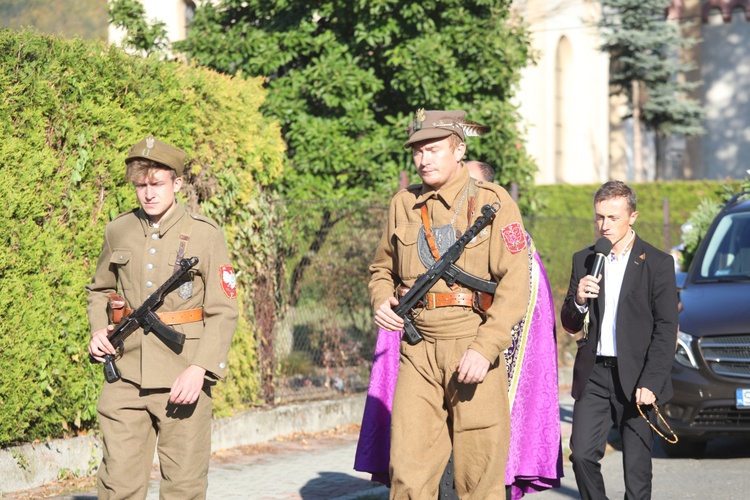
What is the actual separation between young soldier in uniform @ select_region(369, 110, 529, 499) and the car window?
5.30 meters

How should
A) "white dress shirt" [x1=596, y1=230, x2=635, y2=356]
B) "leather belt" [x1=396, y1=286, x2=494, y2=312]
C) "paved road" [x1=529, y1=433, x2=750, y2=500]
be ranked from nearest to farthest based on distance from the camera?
"leather belt" [x1=396, y1=286, x2=494, y2=312]
"white dress shirt" [x1=596, y1=230, x2=635, y2=356]
"paved road" [x1=529, y1=433, x2=750, y2=500]

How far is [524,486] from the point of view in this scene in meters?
6.24

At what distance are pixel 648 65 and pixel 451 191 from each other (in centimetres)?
4024

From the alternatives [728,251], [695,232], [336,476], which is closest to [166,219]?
[336,476]

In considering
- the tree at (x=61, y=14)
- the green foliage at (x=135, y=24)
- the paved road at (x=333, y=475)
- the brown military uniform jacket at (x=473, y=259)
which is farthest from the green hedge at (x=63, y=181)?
the green foliage at (x=135, y=24)

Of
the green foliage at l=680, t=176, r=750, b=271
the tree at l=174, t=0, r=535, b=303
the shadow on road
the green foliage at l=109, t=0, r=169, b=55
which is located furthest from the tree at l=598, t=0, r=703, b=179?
the shadow on road

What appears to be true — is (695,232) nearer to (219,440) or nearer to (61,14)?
(219,440)

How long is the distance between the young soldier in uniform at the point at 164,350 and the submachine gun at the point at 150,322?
0.04 m

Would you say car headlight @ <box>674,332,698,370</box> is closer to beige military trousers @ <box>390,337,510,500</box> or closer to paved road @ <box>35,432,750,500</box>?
paved road @ <box>35,432,750,500</box>

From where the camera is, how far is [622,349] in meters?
6.00

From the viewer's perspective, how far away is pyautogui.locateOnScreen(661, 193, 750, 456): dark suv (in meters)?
9.07

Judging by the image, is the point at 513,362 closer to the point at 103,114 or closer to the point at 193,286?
the point at 193,286

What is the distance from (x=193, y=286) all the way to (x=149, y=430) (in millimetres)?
669

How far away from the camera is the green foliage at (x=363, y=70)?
13.0m
